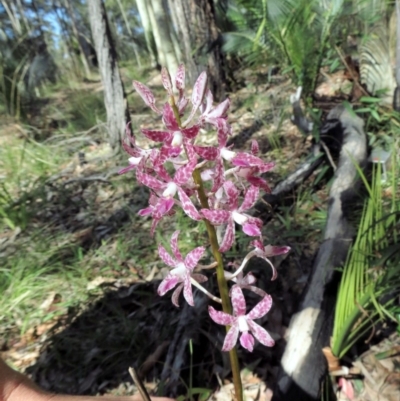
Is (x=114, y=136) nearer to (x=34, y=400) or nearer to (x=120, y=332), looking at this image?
(x=120, y=332)

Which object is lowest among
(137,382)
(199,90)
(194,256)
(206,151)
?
(137,382)

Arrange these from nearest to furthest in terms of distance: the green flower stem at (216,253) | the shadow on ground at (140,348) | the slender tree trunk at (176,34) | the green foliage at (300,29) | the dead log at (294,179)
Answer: the green flower stem at (216,253) → the shadow on ground at (140,348) → the dead log at (294,179) → the green foliage at (300,29) → the slender tree trunk at (176,34)

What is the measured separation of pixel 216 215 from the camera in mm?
736

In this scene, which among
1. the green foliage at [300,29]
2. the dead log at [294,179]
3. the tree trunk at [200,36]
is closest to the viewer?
the dead log at [294,179]

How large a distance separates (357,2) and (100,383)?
13.8ft

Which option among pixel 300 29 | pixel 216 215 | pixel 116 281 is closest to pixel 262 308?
pixel 216 215

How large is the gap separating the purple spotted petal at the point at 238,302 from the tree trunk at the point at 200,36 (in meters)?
4.54

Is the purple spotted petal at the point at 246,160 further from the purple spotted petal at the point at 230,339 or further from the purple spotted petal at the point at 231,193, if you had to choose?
the purple spotted petal at the point at 230,339

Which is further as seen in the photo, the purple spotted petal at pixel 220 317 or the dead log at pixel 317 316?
the dead log at pixel 317 316

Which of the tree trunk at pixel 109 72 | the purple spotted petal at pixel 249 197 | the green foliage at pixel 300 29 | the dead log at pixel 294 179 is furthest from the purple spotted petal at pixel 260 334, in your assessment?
the tree trunk at pixel 109 72

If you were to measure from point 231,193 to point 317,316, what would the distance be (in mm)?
1257

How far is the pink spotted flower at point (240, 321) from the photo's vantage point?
0.81 metres

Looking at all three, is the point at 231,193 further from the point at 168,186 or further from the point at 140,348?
the point at 140,348

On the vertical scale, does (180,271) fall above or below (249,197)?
below
